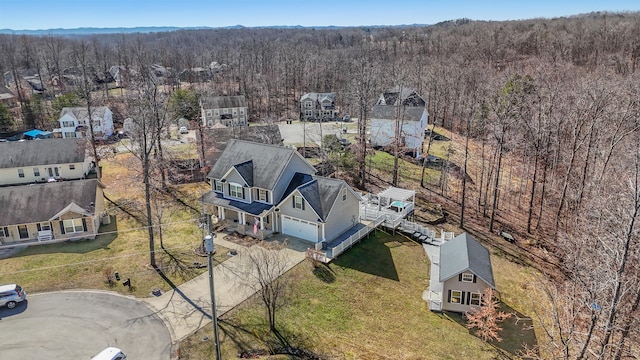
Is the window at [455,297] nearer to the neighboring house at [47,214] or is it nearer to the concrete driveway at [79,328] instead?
the concrete driveway at [79,328]

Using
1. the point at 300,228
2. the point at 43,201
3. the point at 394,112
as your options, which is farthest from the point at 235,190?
the point at 394,112

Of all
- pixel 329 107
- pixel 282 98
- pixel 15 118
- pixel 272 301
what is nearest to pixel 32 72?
pixel 15 118

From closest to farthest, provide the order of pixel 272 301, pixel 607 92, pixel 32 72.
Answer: pixel 272 301, pixel 607 92, pixel 32 72

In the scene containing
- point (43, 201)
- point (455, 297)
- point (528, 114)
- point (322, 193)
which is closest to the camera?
point (455, 297)

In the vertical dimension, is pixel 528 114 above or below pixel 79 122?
above

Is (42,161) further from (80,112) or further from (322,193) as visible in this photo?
(322,193)

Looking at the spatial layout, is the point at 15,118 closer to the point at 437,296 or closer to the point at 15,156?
the point at 15,156

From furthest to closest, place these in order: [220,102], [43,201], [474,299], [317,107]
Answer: [317,107] → [220,102] → [43,201] → [474,299]
